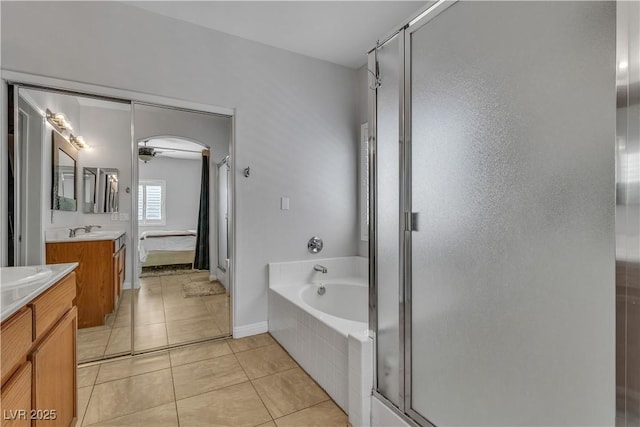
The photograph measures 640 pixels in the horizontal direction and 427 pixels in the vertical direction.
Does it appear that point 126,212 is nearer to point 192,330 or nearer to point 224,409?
point 192,330

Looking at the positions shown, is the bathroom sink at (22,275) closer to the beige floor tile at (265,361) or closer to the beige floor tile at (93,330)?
the beige floor tile at (93,330)

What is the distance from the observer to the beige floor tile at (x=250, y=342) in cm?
248

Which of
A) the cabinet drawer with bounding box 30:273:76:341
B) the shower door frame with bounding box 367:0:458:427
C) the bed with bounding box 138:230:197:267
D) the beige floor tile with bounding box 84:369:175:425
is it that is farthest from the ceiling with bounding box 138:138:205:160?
the shower door frame with bounding box 367:0:458:427

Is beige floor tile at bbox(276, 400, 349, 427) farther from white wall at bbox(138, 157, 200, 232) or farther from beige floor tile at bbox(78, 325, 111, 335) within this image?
white wall at bbox(138, 157, 200, 232)

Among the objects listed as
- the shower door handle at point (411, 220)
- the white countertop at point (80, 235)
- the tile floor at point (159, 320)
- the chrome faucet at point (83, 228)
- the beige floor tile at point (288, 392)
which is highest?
the shower door handle at point (411, 220)

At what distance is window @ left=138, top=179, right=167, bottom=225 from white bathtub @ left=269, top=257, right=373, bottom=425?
3.49 ft

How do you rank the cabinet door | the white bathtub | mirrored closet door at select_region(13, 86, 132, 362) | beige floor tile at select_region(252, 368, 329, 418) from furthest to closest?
mirrored closet door at select_region(13, 86, 132, 362), beige floor tile at select_region(252, 368, 329, 418), the white bathtub, the cabinet door

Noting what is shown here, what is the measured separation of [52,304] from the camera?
3.82ft

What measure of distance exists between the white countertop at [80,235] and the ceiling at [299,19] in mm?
1724

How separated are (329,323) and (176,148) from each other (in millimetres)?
1920

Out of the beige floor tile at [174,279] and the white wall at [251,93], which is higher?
the white wall at [251,93]

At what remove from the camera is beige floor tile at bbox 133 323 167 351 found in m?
2.40

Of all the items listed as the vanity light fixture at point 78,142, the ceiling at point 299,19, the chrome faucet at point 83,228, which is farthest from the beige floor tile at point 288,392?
the ceiling at point 299,19

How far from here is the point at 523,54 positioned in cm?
90
